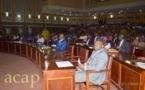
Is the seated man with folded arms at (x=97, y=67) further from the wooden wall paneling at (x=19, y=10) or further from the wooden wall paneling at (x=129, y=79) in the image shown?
the wooden wall paneling at (x=19, y=10)

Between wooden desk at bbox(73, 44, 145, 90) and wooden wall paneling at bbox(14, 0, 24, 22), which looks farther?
wooden wall paneling at bbox(14, 0, 24, 22)

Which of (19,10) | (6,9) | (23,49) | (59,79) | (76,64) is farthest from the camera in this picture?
(19,10)

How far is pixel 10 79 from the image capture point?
4.56 meters

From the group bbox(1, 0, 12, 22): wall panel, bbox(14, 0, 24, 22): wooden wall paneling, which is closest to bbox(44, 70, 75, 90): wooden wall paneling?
bbox(1, 0, 12, 22): wall panel

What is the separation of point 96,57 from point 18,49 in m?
6.43

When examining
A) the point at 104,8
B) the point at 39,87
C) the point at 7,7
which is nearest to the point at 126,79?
the point at 39,87

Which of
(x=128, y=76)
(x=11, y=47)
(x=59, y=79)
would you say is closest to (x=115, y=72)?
(x=128, y=76)

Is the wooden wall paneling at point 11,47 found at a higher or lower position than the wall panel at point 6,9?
lower

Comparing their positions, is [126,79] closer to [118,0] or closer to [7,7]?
[118,0]

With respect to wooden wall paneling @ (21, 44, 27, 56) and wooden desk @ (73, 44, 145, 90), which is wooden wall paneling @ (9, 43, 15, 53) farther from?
wooden desk @ (73, 44, 145, 90)

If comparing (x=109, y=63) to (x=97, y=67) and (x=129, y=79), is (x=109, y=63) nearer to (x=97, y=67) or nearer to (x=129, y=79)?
(x=97, y=67)

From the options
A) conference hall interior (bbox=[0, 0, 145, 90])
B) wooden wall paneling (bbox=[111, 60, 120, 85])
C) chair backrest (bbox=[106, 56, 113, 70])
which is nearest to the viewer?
conference hall interior (bbox=[0, 0, 145, 90])

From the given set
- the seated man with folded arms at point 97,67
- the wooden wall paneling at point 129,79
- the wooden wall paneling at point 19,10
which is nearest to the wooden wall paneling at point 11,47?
the seated man with folded arms at point 97,67

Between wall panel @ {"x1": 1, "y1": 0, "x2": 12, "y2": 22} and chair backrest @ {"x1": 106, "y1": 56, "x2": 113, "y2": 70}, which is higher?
→ wall panel @ {"x1": 1, "y1": 0, "x2": 12, "y2": 22}
